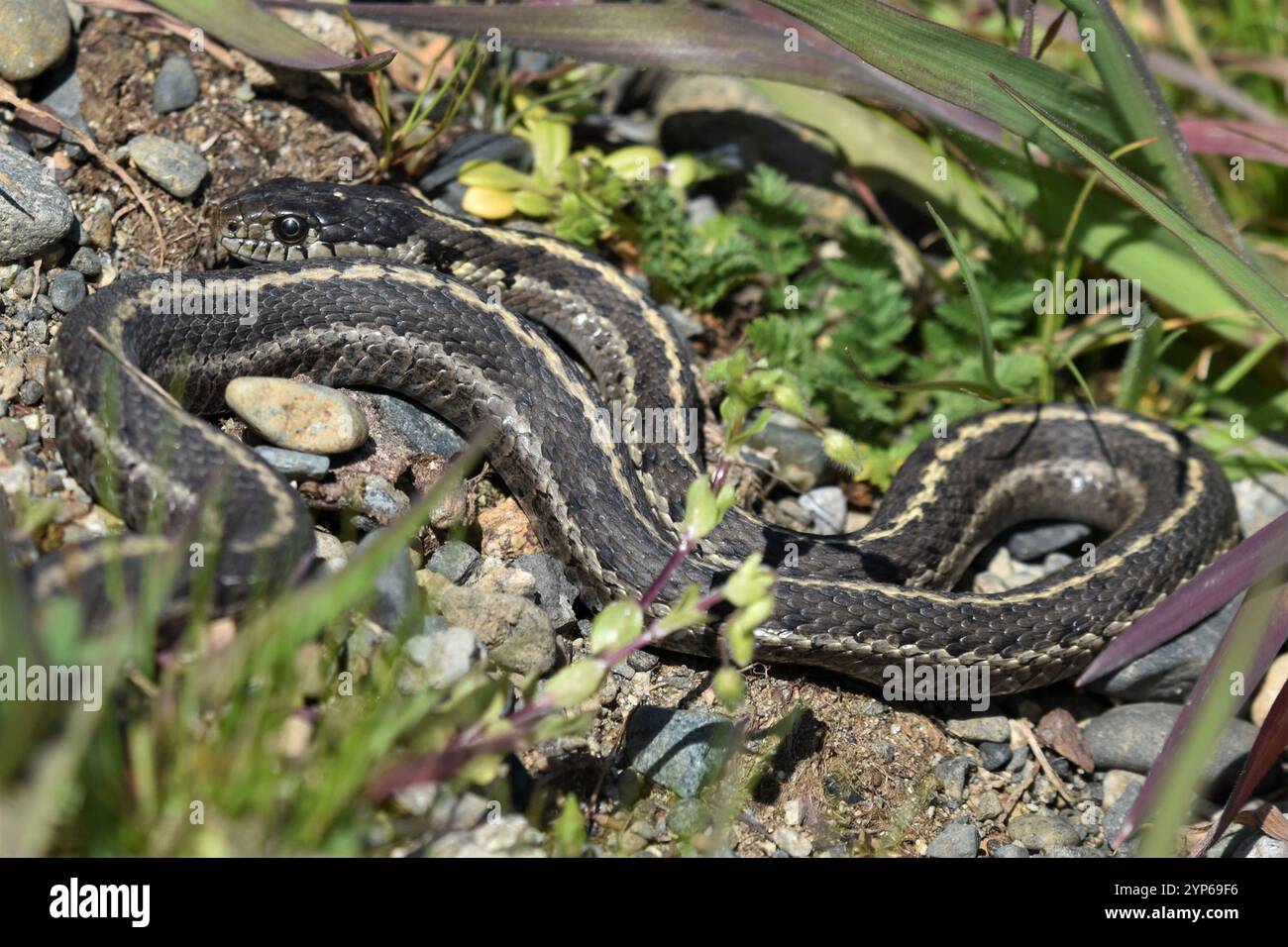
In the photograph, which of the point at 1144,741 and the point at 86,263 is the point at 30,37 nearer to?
the point at 86,263

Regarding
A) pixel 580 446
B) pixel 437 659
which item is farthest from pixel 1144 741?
pixel 437 659

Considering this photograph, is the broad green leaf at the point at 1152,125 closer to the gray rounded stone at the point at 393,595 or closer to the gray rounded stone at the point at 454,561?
the gray rounded stone at the point at 454,561

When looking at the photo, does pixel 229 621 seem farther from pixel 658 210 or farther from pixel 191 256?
pixel 658 210

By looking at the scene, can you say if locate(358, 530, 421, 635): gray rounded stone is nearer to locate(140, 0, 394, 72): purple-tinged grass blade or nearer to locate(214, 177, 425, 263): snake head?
locate(214, 177, 425, 263): snake head

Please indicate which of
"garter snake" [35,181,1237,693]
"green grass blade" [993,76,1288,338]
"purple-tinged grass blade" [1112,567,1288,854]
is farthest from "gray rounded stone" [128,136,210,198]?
"purple-tinged grass blade" [1112,567,1288,854]

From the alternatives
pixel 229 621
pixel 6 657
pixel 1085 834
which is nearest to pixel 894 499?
pixel 1085 834
